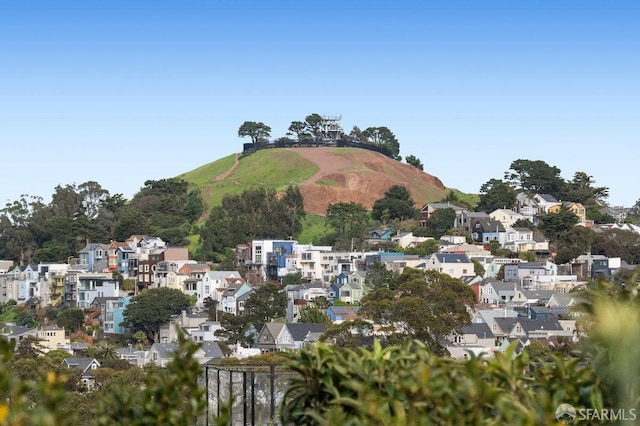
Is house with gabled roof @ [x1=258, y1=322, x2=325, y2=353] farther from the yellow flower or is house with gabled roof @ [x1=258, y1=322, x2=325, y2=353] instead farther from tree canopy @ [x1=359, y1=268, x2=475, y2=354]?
the yellow flower

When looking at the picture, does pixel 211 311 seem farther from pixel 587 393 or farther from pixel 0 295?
pixel 587 393

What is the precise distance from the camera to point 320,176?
108m

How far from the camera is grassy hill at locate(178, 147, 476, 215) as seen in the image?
10388 centimetres

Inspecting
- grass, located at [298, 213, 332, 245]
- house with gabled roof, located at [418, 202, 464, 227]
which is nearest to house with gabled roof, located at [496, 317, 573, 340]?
house with gabled roof, located at [418, 202, 464, 227]

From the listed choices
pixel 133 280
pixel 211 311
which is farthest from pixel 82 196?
pixel 211 311

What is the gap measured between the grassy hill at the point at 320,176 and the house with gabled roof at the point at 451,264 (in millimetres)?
30938

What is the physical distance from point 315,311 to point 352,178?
172ft

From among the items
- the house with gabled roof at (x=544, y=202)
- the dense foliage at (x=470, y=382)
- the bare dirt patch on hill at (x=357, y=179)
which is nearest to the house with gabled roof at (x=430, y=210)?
the house with gabled roof at (x=544, y=202)

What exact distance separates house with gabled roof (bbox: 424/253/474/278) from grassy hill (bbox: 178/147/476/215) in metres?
30.9

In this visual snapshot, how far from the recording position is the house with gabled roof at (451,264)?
6675cm

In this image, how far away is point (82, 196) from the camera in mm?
98375

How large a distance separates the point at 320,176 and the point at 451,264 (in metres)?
41.9

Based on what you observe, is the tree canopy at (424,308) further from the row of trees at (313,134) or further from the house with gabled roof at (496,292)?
the row of trees at (313,134)

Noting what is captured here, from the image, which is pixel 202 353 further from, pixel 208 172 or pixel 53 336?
pixel 208 172
